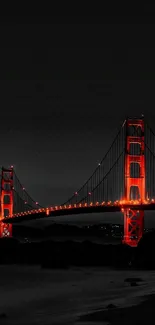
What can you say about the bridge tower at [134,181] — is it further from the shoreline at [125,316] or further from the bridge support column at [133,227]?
the shoreline at [125,316]

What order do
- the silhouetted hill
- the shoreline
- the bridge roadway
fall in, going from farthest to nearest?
the bridge roadway → the silhouetted hill → the shoreline

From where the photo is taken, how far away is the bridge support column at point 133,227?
166 ft

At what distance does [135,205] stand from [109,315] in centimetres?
2790

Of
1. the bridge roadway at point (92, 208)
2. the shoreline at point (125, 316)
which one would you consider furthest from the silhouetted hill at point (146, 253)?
the shoreline at point (125, 316)

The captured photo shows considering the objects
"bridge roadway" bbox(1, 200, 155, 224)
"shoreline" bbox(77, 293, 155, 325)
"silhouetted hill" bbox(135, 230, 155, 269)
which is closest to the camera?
"shoreline" bbox(77, 293, 155, 325)

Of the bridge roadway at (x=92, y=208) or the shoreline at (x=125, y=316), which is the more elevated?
the bridge roadway at (x=92, y=208)

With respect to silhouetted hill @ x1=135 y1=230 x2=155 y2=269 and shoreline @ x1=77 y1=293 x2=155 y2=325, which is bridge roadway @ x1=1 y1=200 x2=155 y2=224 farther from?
shoreline @ x1=77 y1=293 x2=155 y2=325

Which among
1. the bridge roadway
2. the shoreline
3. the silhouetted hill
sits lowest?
the shoreline

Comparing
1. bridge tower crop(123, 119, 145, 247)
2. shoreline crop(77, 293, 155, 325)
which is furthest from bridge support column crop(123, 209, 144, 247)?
shoreline crop(77, 293, 155, 325)

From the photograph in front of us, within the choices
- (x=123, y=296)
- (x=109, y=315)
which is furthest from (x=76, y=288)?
(x=109, y=315)

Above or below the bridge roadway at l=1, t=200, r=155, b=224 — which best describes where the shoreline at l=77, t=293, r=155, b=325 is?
below

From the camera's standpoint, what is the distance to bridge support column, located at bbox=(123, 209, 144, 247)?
50.7 m

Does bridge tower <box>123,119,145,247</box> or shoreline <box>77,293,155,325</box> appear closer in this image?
shoreline <box>77,293,155,325</box>

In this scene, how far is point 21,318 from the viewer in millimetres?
23422
